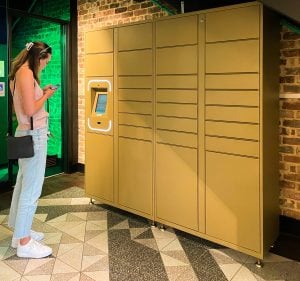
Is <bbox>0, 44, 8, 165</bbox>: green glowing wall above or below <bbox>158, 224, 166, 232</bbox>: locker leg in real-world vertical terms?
above

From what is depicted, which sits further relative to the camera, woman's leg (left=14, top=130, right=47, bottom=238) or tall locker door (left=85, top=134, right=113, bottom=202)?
tall locker door (left=85, top=134, right=113, bottom=202)

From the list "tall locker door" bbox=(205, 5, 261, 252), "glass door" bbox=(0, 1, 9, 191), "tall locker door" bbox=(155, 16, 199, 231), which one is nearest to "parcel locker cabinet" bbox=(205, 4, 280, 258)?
"tall locker door" bbox=(205, 5, 261, 252)

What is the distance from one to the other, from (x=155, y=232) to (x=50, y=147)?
3.14 m

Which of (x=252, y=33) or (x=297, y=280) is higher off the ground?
(x=252, y=33)

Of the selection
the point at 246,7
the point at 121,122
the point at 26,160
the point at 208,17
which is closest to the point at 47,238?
the point at 26,160

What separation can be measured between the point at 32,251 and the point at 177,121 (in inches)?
66.2

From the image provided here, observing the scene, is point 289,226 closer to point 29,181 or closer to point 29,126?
point 29,181

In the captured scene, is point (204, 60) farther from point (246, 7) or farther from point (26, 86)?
point (26, 86)

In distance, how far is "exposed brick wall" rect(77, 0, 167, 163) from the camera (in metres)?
4.33

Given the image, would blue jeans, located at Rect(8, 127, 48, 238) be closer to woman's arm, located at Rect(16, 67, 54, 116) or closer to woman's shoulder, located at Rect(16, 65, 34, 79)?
woman's arm, located at Rect(16, 67, 54, 116)

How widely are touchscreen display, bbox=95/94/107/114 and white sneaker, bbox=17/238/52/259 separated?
1590 mm

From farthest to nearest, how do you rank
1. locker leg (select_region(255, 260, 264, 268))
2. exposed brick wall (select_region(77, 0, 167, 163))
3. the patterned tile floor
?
1. exposed brick wall (select_region(77, 0, 167, 163))
2. locker leg (select_region(255, 260, 264, 268))
3. the patterned tile floor

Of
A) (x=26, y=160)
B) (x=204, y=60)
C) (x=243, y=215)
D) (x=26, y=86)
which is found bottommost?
(x=243, y=215)

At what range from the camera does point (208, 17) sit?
9.32ft
